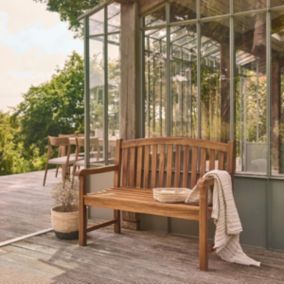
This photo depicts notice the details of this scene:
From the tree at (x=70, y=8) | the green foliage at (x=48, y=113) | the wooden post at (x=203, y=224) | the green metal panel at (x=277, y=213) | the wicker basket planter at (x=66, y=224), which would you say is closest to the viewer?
the wooden post at (x=203, y=224)

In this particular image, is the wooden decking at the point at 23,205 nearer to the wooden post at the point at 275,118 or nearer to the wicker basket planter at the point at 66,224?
the wicker basket planter at the point at 66,224

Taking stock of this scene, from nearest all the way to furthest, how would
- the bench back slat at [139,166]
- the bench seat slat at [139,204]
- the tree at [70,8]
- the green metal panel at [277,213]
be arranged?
the bench seat slat at [139,204], the green metal panel at [277,213], the bench back slat at [139,166], the tree at [70,8]

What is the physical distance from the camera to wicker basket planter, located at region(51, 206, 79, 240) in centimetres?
389

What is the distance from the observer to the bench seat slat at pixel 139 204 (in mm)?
3207

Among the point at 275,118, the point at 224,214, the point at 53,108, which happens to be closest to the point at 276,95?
the point at 275,118

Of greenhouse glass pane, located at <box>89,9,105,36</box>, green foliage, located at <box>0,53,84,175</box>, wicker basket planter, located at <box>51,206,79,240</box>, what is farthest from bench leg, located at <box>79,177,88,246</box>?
green foliage, located at <box>0,53,84,175</box>

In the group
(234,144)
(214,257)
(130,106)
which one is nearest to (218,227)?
(214,257)

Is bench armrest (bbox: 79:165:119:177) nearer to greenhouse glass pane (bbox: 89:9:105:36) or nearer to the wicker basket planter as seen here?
the wicker basket planter

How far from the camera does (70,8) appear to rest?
925cm

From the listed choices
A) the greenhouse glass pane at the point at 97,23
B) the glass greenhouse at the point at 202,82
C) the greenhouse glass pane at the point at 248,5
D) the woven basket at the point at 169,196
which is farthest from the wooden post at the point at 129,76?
the greenhouse glass pane at the point at 248,5

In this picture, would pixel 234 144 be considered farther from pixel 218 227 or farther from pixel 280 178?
pixel 218 227

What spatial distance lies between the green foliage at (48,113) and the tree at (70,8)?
2299mm

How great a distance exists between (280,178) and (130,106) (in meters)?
1.65

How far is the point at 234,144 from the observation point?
351 cm
